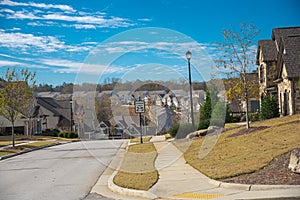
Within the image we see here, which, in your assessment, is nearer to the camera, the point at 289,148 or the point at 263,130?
the point at 289,148

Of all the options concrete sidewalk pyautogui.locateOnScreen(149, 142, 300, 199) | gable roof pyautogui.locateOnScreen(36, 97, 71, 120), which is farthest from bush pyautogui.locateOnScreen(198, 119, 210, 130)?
gable roof pyautogui.locateOnScreen(36, 97, 71, 120)

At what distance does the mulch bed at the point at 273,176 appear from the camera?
381 inches

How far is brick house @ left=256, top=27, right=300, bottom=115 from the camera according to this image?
26.5 metres

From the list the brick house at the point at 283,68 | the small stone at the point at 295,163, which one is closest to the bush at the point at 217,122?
the brick house at the point at 283,68

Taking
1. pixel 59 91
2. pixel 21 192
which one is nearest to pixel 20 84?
pixel 21 192

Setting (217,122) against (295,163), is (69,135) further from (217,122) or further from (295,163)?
(295,163)

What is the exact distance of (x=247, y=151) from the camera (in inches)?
580

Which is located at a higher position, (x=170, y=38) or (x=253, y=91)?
(x=170, y=38)

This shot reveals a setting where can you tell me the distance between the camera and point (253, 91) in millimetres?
21719

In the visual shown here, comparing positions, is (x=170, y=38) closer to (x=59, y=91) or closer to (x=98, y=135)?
(x=98, y=135)

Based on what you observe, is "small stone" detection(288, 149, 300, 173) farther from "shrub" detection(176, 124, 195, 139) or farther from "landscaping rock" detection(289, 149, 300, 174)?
"shrub" detection(176, 124, 195, 139)

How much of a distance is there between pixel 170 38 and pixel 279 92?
15.9 metres

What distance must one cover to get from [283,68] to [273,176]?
19427mm

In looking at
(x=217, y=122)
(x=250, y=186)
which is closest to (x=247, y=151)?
(x=250, y=186)
